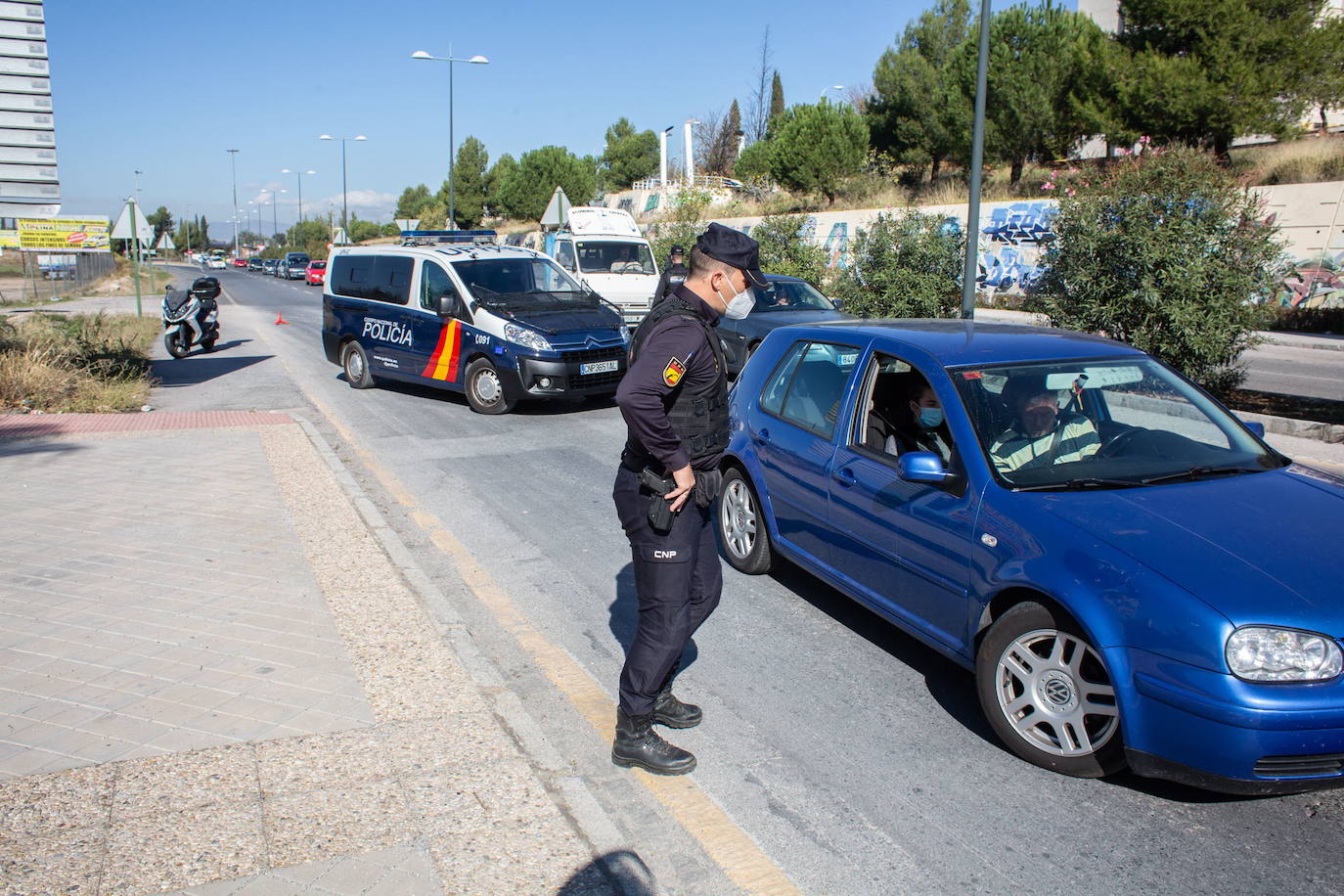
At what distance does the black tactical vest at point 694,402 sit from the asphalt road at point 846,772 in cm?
123

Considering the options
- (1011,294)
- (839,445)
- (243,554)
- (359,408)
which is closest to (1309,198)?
(1011,294)

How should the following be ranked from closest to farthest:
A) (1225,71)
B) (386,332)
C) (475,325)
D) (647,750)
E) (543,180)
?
1. (647,750)
2. (475,325)
3. (386,332)
4. (1225,71)
5. (543,180)

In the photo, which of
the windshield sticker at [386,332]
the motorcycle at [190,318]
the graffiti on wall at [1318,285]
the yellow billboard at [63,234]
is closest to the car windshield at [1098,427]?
the windshield sticker at [386,332]

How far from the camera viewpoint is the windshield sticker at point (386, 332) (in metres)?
13.0

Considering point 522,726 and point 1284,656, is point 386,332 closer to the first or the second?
point 522,726

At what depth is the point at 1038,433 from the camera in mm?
4273

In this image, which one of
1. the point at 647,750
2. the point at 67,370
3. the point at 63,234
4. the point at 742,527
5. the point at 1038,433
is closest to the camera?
the point at 647,750

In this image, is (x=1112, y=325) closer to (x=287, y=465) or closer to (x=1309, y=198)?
(x=287, y=465)

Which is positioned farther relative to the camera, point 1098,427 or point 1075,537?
point 1098,427

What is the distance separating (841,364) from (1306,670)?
2.68 meters

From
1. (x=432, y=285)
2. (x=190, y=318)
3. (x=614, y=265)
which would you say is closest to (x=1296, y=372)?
(x=614, y=265)

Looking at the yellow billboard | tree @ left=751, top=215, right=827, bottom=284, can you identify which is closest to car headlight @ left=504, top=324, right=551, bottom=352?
tree @ left=751, top=215, right=827, bottom=284

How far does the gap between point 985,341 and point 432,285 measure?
9158mm

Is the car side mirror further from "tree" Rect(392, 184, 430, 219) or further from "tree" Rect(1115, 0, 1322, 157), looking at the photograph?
"tree" Rect(392, 184, 430, 219)
